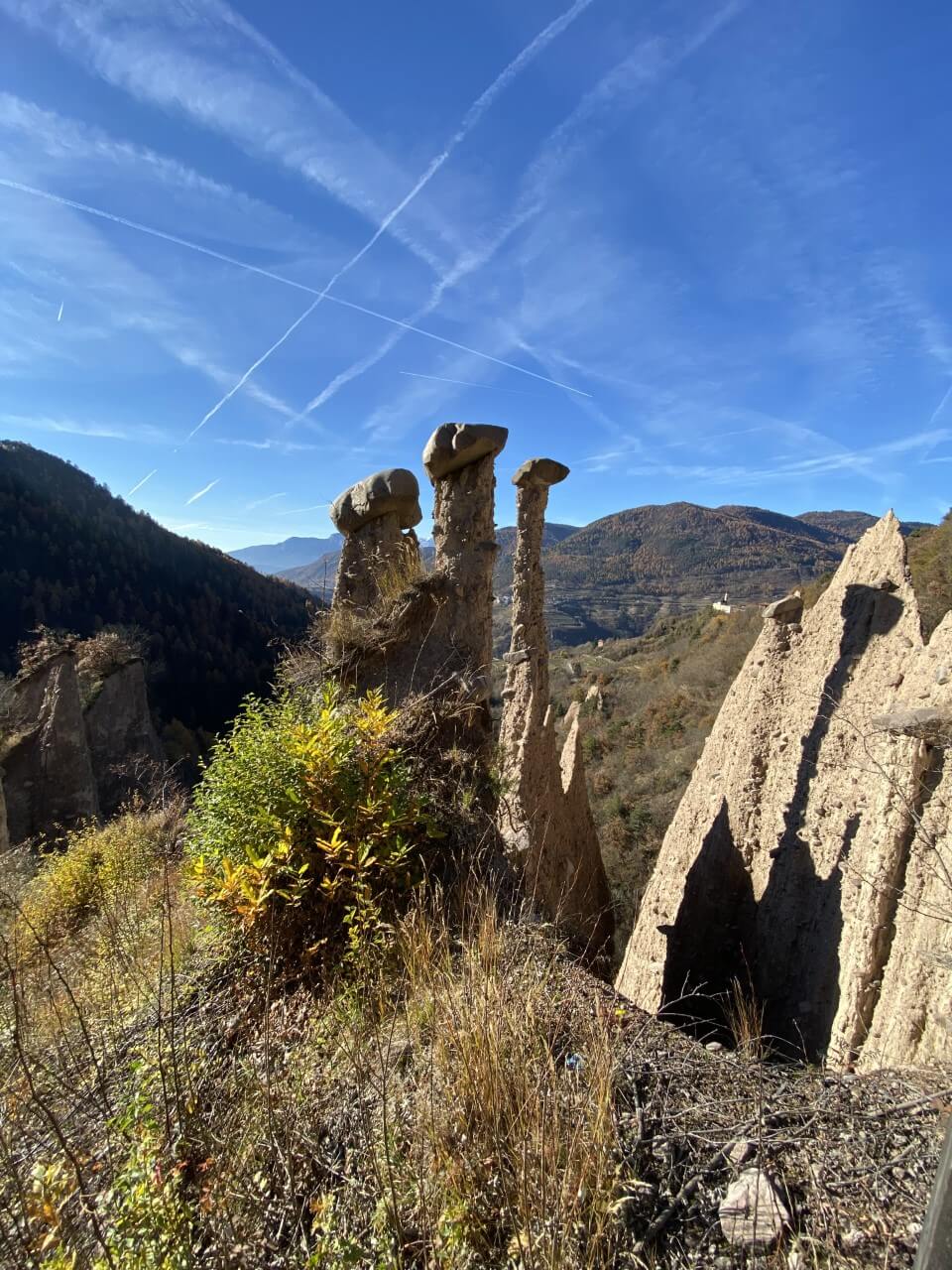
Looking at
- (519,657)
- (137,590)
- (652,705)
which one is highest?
(137,590)

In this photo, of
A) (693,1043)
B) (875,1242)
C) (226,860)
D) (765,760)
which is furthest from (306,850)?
(765,760)

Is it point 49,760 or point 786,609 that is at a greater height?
point 786,609

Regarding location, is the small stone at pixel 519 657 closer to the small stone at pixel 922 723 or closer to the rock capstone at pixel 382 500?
the rock capstone at pixel 382 500

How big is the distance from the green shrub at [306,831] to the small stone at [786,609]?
4998 millimetres

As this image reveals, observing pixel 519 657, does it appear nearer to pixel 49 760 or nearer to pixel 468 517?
pixel 468 517

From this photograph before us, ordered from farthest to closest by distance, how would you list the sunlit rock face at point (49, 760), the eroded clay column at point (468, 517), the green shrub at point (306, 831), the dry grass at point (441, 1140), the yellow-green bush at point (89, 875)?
the sunlit rock face at point (49, 760) → the yellow-green bush at point (89, 875) → the eroded clay column at point (468, 517) → the green shrub at point (306, 831) → the dry grass at point (441, 1140)

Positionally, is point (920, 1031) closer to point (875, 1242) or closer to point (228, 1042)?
point (875, 1242)

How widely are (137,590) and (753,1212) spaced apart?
53.3 meters

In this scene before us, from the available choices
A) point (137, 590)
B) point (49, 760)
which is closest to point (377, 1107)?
point (49, 760)

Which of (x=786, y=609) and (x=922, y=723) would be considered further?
(x=786, y=609)

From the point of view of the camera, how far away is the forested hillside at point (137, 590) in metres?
40.8

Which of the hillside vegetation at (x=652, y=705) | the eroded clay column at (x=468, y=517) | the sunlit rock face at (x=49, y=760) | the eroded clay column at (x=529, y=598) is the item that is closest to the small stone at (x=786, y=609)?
the hillside vegetation at (x=652, y=705)

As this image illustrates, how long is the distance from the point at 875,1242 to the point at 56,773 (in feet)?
69.5

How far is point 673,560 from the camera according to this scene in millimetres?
74438
